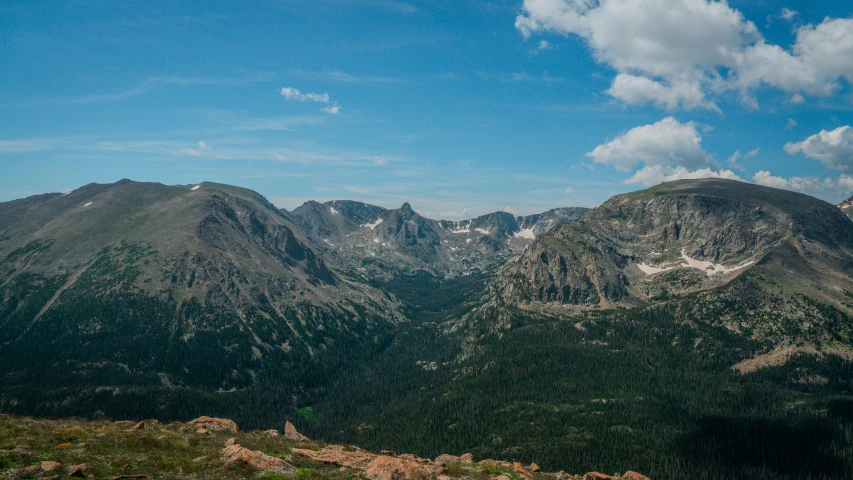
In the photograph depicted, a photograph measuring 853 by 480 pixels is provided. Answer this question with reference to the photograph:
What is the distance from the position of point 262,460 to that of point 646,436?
177096 mm

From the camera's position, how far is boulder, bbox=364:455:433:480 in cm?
4897

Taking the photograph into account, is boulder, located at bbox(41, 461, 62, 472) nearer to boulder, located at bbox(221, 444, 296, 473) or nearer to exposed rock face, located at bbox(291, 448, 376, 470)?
boulder, located at bbox(221, 444, 296, 473)

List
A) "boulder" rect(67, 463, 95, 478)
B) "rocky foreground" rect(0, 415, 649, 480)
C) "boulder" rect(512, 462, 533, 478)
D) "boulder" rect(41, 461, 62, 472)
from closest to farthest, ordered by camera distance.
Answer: "boulder" rect(41, 461, 62, 472) → "boulder" rect(67, 463, 95, 478) → "rocky foreground" rect(0, 415, 649, 480) → "boulder" rect(512, 462, 533, 478)

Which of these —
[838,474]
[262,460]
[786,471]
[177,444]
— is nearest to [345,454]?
[262,460]

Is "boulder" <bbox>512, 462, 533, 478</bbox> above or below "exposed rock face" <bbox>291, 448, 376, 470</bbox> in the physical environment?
below

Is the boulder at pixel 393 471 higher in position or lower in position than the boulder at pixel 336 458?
higher

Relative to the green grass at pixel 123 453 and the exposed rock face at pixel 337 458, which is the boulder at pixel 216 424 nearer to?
the green grass at pixel 123 453

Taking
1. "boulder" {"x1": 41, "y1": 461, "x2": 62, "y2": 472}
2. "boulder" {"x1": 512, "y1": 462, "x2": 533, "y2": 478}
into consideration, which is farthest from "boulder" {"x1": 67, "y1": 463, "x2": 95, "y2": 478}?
"boulder" {"x1": 512, "y1": 462, "x2": 533, "y2": 478}

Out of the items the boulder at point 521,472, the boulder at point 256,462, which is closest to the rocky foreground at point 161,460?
the boulder at point 256,462

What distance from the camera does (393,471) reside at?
49.5m

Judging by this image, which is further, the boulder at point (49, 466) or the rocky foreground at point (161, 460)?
Answer: the rocky foreground at point (161, 460)

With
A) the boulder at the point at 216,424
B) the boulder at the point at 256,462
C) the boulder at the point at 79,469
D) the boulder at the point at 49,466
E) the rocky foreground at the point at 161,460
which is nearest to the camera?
the boulder at the point at 49,466

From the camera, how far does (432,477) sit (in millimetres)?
52000

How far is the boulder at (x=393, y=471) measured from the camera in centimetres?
4897
